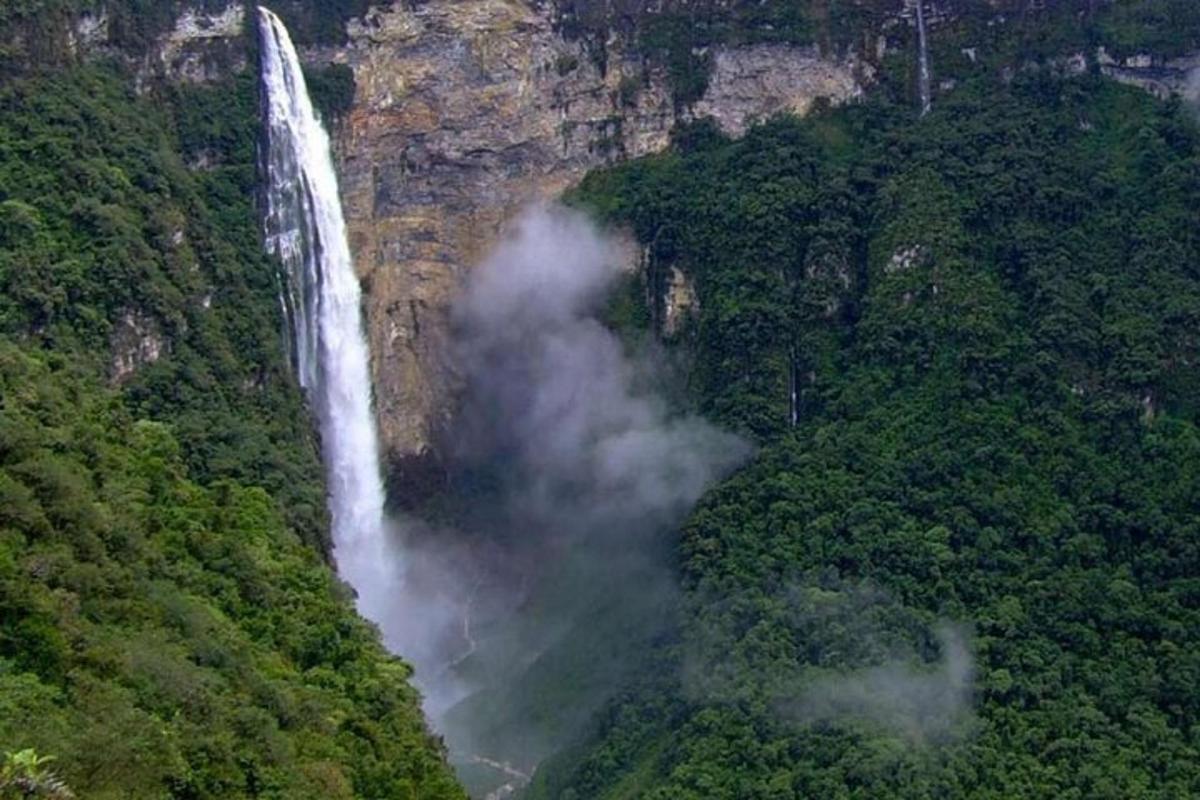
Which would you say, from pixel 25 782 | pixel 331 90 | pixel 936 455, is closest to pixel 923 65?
pixel 936 455

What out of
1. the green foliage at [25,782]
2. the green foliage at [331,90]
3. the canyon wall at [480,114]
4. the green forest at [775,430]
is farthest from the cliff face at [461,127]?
the green foliage at [25,782]

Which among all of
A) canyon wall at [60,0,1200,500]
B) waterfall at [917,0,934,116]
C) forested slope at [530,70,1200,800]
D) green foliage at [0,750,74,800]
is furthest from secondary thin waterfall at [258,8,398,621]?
green foliage at [0,750,74,800]

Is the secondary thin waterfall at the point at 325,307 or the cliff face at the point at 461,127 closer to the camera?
the secondary thin waterfall at the point at 325,307

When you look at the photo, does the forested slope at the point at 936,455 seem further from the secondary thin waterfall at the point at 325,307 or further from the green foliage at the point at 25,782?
the green foliage at the point at 25,782

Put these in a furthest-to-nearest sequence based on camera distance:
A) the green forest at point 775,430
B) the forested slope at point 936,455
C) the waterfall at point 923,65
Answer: the waterfall at point 923,65 → the forested slope at point 936,455 → the green forest at point 775,430

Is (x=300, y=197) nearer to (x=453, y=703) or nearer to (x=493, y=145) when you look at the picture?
(x=493, y=145)

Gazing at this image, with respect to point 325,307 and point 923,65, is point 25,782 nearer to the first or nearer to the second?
point 325,307

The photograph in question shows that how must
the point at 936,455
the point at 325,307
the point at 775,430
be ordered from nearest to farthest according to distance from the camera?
the point at 936,455 → the point at 775,430 → the point at 325,307

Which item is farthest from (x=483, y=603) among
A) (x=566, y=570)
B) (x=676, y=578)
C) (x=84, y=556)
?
(x=84, y=556)
